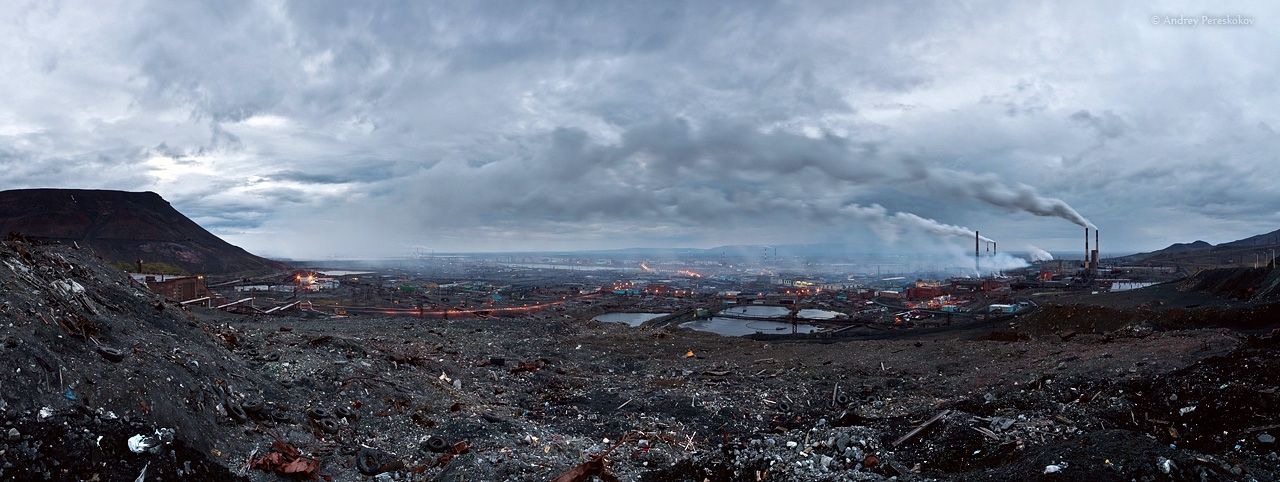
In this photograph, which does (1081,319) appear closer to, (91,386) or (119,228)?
(91,386)

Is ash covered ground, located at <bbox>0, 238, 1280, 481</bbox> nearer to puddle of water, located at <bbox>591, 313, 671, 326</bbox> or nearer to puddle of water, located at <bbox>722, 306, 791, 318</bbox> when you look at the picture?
puddle of water, located at <bbox>591, 313, 671, 326</bbox>

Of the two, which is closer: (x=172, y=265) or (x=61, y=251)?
(x=61, y=251)

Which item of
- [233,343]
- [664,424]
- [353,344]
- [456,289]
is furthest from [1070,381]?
[456,289]

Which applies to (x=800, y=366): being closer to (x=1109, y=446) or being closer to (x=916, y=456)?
(x=916, y=456)

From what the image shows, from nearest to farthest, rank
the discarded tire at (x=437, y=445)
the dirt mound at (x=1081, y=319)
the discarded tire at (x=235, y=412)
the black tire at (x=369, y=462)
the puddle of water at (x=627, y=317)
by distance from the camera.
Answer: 1. the black tire at (x=369, y=462)
2. the discarded tire at (x=235, y=412)
3. the discarded tire at (x=437, y=445)
4. the dirt mound at (x=1081, y=319)
5. the puddle of water at (x=627, y=317)

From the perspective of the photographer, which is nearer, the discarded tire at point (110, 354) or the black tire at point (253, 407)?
the discarded tire at point (110, 354)

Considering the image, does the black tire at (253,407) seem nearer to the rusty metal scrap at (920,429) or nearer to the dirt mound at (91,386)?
the dirt mound at (91,386)

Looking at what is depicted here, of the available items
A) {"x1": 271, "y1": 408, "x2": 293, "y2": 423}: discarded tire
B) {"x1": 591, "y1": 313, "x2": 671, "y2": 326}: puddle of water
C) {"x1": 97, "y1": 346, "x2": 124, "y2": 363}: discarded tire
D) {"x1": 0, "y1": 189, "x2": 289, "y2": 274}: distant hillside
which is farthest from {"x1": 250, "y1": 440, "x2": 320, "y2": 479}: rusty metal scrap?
{"x1": 0, "y1": 189, "x2": 289, "y2": 274}: distant hillside

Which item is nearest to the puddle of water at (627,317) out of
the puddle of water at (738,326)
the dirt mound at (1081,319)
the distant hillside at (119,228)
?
the puddle of water at (738,326)
